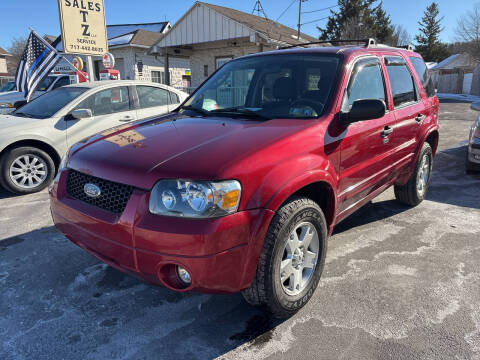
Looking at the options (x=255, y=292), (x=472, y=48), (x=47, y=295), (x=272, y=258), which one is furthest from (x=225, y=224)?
(x=472, y=48)

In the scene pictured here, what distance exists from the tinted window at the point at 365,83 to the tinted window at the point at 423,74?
1224 mm

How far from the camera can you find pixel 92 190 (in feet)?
7.91

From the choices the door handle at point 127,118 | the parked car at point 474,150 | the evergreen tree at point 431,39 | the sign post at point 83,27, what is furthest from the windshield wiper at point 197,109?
the evergreen tree at point 431,39

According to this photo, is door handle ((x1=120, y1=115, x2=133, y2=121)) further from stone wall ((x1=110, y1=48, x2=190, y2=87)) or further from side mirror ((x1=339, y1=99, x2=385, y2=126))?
stone wall ((x1=110, y1=48, x2=190, y2=87))

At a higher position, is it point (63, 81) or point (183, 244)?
point (63, 81)

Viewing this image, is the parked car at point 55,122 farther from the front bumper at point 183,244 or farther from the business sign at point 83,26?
the business sign at point 83,26

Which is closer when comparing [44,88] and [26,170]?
[26,170]

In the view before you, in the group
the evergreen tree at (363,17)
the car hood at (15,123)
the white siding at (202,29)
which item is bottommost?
the car hood at (15,123)

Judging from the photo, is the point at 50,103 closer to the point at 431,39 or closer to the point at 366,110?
the point at 366,110

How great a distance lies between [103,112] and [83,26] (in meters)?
5.47

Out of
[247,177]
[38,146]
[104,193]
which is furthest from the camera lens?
[38,146]

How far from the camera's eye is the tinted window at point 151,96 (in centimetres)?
654

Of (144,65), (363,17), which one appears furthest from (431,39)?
(144,65)

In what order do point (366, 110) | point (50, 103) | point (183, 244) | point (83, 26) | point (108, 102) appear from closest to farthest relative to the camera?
1. point (183, 244)
2. point (366, 110)
3. point (50, 103)
4. point (108, 102)
5. point (83, 26)
